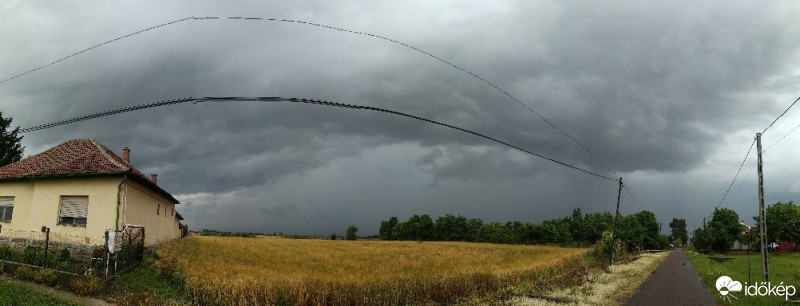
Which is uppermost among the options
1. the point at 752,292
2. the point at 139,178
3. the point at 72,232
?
the point at 139,178

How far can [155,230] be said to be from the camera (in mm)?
32969

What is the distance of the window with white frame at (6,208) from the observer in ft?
89.7

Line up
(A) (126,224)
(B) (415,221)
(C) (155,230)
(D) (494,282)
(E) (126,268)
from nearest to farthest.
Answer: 1. (E) (126,268)
2. (A) (126,224)
3. (D) (494,282)
4. (C) (155,230)
5. (B) (415,221)

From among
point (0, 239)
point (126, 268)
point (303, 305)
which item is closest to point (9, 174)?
point (0, 239)

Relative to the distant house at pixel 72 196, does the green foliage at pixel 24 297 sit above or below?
below

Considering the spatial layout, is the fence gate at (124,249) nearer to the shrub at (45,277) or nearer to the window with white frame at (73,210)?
the shrub at (45,277)

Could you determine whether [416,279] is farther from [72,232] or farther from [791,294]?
[791,294]

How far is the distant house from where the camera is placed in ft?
80.5

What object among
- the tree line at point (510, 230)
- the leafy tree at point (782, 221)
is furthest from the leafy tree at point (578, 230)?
the leafy tree at point (782, 221)

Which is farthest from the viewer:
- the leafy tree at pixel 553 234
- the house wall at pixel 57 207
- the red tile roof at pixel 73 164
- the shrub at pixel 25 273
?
the leafy tree at pixel 553 234

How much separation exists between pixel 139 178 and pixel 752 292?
3476 cm

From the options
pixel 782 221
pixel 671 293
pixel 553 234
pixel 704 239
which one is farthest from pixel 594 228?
pixel 671 293

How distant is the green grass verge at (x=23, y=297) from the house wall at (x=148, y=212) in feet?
26.6

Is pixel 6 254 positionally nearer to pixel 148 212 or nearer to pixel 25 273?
pixel 25 273
